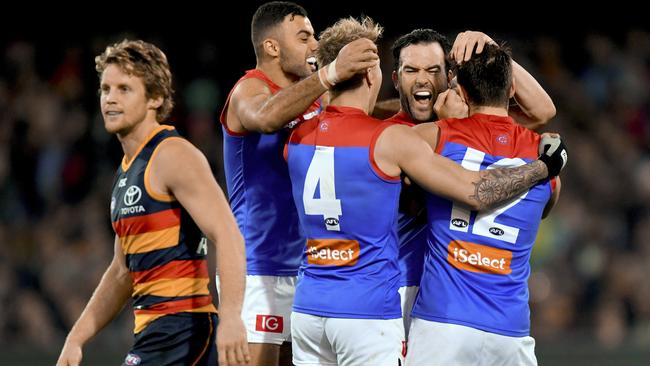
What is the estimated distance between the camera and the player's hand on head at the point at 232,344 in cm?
477

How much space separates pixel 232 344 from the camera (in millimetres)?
4773

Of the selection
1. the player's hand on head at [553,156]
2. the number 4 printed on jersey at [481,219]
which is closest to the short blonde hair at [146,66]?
the number 4 printed on jersey at [481,219]

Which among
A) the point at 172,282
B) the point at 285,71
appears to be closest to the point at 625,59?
the point at 285,71

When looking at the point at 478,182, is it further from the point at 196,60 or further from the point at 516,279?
the point at 196,60

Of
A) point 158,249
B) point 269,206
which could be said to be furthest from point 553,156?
point 158,249

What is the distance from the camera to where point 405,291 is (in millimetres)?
5559

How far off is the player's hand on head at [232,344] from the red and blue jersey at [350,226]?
0.44 metres

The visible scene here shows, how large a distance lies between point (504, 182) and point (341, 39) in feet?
3.59

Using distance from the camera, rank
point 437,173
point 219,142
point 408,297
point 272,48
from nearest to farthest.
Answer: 1. point 437,173
2. point 408,297
3. point 272,48
4. point 219,142

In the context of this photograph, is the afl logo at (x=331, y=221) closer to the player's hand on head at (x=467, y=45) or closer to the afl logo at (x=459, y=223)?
the afl logo at (x=459, y=223)

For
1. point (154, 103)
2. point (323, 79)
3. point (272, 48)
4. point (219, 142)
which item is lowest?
point (219, 142)

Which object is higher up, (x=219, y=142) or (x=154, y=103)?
(x=154, y=103)

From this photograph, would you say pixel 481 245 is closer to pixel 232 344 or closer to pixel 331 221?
pixel 331 221

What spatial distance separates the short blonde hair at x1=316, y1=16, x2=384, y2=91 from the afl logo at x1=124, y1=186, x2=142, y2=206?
3.60ft
